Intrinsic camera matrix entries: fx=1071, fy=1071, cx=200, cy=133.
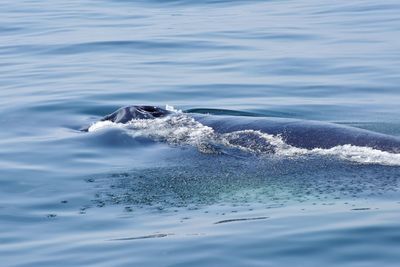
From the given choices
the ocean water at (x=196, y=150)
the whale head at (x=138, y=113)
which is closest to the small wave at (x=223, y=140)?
the ocean water at (x=196, y=150)

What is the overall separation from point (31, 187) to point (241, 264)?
4.59 meters

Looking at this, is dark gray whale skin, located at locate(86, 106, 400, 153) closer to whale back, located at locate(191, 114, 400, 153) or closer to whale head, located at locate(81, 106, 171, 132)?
whale back, located at locate(191, 114, 400, 153)

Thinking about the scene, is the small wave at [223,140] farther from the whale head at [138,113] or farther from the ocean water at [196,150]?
the whale head at [138,113]

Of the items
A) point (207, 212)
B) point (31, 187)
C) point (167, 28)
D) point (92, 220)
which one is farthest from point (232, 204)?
point (167, 28)

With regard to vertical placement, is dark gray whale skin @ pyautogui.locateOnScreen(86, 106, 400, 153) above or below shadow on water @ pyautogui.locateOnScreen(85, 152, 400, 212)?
above

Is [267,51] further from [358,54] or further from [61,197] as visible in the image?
[61,197]

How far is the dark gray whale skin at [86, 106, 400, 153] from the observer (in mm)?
13789

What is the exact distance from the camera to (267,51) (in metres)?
25.2

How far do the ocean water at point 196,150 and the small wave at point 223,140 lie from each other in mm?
31

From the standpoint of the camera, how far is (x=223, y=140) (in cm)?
1509

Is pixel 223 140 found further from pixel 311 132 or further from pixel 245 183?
pixel 245 183

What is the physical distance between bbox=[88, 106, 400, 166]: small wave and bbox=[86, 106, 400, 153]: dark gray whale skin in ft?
0.37

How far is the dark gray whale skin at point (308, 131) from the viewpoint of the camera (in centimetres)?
1379

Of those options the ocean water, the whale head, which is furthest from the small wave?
the whale head
